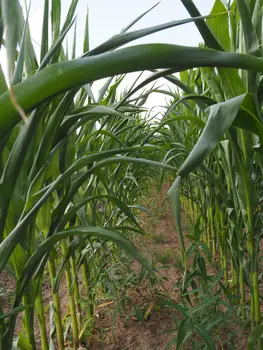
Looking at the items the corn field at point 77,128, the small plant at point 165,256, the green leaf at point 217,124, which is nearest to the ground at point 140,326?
the corn field at point 77,128

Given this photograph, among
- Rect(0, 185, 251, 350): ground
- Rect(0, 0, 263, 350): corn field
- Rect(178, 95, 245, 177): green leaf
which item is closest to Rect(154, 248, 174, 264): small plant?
Rect(0, 185, 251, 350): ground

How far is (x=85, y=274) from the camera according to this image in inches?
35.7

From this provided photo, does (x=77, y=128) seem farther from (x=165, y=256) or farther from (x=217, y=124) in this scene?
(x=165, y=256)

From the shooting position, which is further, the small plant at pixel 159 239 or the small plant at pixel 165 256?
the small plant at pixel 159 239

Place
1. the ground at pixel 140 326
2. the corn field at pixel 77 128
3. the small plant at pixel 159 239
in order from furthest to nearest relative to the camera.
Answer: the small plant at pixel 159 239 < the ground at pixel 140 326 < the corn field at pixel 77 128

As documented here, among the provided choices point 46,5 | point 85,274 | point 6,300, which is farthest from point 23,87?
point 6,300

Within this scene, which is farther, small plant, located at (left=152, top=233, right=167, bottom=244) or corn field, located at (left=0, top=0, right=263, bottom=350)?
small plant, located at (left=152, top=233, right=167, bottom=244)

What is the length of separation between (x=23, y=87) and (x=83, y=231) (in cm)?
28

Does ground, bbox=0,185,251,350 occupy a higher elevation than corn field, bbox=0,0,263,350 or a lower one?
lower

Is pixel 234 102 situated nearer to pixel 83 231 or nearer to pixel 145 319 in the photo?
pixel 83 231

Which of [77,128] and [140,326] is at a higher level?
[77,128]

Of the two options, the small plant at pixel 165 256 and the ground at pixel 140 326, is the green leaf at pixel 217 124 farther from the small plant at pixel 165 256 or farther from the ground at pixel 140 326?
the small plant at pixel 165 256

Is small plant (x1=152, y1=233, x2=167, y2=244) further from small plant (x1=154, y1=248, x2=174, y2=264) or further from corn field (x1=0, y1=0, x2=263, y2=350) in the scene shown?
corn field (x1=0, y1=0, x2=263, y2=350)

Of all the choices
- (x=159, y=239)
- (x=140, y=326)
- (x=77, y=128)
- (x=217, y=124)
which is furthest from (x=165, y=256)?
(x=217, y=124)
